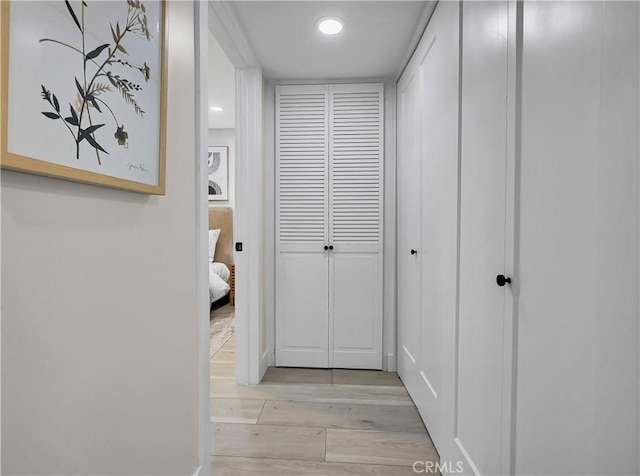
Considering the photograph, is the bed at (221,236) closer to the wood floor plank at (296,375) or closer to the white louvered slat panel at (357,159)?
the wood floor plank at (296,375)

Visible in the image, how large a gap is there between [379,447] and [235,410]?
90cm

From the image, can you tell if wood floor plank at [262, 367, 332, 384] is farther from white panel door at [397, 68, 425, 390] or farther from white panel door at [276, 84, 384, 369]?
white panel door at [397, 68, 425, 390]

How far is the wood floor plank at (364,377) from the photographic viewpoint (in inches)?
97.7

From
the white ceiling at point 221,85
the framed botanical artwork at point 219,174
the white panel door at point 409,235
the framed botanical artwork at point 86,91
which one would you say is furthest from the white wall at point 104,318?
the framed botanical artwork at point 219,174

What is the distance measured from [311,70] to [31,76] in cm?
222

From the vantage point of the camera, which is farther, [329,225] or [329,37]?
[329,225]

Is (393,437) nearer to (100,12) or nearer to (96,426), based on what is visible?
(96,426)

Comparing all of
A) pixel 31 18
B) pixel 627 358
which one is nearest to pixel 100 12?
pixel 31 18

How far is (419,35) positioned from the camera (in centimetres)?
201

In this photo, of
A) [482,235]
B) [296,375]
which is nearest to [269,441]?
[296,375]

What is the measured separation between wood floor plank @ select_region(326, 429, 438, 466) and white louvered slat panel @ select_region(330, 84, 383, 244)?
1.37 metres

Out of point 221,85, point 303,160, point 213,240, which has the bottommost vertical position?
point 213,240

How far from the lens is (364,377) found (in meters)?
2.57

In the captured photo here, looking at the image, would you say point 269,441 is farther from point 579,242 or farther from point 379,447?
point 579,242
